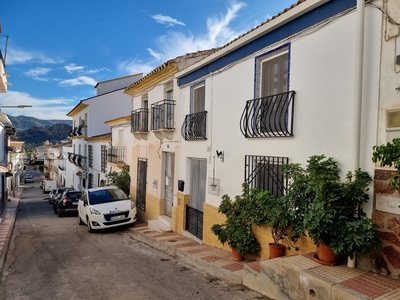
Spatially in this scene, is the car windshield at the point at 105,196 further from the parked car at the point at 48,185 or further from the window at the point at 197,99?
the parked car at the point at 48,185

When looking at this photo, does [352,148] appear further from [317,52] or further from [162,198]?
[162,198]

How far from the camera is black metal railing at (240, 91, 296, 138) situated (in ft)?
21.1

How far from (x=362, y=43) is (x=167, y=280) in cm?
548

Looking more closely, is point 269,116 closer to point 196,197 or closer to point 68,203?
point 196,197

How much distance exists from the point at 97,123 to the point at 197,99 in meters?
20.6

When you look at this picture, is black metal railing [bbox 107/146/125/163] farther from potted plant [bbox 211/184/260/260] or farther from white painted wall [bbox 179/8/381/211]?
potted plant [bbox 211/184/260/260]

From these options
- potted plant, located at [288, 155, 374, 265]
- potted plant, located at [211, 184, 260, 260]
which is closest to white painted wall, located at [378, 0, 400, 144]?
potted plant, located at [288, 155, 374, 265]

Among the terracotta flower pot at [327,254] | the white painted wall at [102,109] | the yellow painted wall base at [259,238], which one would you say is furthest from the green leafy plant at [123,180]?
the terracotta flower pot at [327,254]

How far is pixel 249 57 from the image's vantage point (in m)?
7.72

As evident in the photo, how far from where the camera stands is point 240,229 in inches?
292

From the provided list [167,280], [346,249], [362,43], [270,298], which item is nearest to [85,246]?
[167,280]

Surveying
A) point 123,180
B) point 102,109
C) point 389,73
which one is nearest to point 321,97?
point 389,73

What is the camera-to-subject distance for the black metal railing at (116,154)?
19.0 meters

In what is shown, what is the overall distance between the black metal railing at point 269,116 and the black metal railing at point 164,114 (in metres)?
4.61
